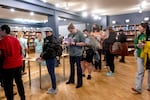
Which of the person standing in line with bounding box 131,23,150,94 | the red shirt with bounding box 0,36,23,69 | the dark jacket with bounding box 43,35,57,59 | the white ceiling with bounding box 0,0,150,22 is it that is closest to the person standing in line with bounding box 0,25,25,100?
the red shirt with bounding box 0,36,23,69

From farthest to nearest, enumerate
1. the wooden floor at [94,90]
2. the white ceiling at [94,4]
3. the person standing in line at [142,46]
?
the white ceiling at [94,4] < the wooden floor at [94,90] < the person standing in line at [142,46]

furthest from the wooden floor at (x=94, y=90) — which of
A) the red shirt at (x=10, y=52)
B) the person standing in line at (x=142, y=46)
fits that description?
the red shirt at (x=10, y=52)

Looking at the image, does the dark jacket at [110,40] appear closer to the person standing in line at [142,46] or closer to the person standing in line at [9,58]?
the person standing in line at [142,46]

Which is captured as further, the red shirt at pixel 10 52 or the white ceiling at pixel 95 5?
the white ceiling at pixel 95 5

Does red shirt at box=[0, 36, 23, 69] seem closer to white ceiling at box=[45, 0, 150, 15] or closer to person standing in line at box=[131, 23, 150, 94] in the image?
person standing in line at box=[131, 23, 150, 94]

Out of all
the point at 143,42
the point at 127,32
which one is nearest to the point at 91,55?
the point at 143,42

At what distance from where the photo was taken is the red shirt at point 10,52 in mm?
2750

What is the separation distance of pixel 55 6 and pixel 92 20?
502cm

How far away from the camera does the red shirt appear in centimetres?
275

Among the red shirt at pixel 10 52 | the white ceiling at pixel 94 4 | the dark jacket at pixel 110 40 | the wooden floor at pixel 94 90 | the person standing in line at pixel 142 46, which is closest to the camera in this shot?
the red shirt at pixel 10 52

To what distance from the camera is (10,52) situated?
9.14ft

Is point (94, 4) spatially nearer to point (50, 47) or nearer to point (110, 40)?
point (110, 40)

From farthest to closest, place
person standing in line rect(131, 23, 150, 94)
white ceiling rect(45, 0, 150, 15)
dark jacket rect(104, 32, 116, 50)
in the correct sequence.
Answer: white ceiling rect(45, 0, 150, 15), dark jacket rect(104, 32, 116, 50), person standing in line rect(131, 23, 150, 94)

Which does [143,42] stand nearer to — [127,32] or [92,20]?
[127,32]
